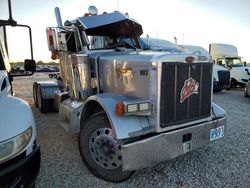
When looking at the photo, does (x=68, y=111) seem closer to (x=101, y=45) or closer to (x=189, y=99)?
(x=101, y=45)

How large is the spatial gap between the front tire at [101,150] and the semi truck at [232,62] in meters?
14.5

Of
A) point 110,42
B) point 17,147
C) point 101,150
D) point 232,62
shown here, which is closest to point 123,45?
point 110,42

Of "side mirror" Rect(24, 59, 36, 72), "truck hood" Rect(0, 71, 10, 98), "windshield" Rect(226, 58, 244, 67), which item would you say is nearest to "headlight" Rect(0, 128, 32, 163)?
"truck hood" Rect(0, 71, 10, 98)

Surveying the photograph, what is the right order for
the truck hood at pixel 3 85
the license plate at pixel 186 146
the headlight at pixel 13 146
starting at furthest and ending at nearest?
the license plate at pixel 186 146
the truck hood at pixel 3 85
the headlight at pixel 13 146

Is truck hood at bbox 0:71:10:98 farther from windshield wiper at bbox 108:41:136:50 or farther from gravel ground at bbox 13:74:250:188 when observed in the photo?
windshield wiper at bbox 108:41:136:50

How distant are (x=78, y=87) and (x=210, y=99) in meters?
2.38

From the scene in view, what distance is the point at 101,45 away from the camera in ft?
16.5

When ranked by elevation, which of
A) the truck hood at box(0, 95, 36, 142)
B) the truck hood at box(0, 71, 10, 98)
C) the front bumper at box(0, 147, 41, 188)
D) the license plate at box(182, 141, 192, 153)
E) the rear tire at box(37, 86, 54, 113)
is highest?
the truck hood at box(0, 71, 10, 98)

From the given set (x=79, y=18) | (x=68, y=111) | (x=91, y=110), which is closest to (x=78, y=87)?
(x=68, y=111)

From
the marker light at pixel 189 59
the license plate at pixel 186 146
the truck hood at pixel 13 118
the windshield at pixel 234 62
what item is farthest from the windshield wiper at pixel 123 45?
the windshield at pixel 234 62

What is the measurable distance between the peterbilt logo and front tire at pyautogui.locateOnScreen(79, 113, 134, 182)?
112cm

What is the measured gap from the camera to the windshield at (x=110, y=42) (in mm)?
4961

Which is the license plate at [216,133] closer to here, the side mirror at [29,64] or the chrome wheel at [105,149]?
the chrome wheel at [105,149]

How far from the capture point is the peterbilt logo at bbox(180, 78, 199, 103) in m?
3.48
